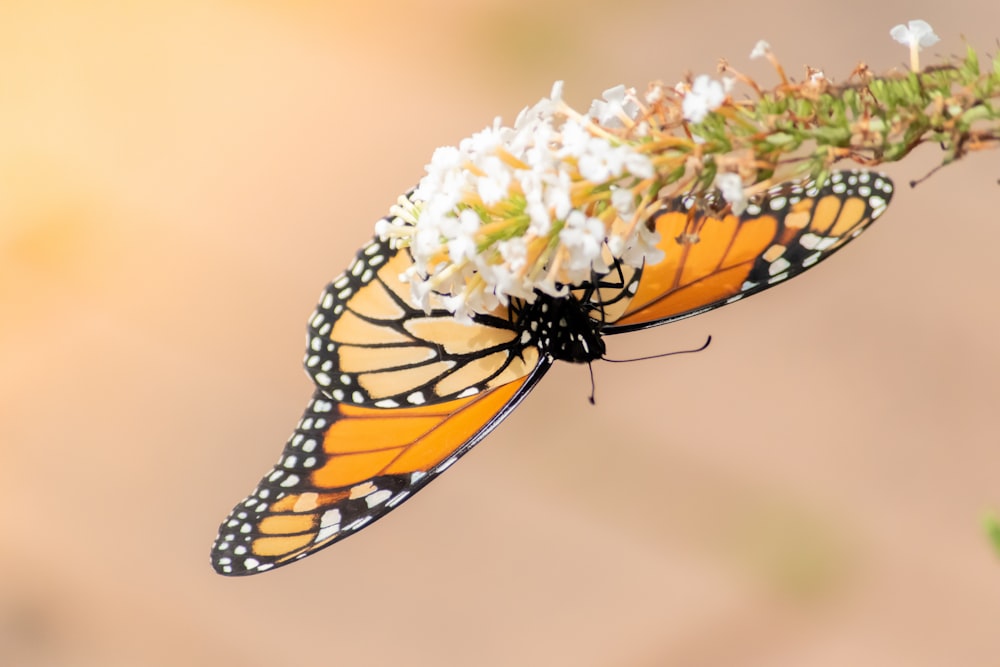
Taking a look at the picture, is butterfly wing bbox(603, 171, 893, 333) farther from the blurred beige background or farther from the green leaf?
the blurred beige background

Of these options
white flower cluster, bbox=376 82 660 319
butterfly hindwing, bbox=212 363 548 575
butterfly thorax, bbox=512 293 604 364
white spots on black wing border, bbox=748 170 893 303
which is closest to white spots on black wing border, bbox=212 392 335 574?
butterfly hindwing, bbox=212 363 548 575

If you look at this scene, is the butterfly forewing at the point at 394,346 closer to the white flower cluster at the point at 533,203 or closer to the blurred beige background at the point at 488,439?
the white flower cluster at the point at 533,203

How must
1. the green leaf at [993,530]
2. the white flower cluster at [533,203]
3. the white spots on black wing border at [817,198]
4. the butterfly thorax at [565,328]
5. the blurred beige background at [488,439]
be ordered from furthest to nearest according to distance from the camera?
the blurred beige background at [488,439]
the butterfly thorax at [565,328]
the white spots on black wing border at [817,198]
the white flower cluster at [533,203]
the green leaf at [993,530]

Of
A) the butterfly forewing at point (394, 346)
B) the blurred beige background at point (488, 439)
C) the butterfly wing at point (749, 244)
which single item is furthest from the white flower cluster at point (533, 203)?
the blurred beige background at point (488, 439)

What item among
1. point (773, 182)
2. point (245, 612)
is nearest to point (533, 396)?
point (245, 612)

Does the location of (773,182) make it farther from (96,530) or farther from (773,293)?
(96,530)

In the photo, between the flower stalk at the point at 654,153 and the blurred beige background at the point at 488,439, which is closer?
the flower stalk at the point at 654,153
